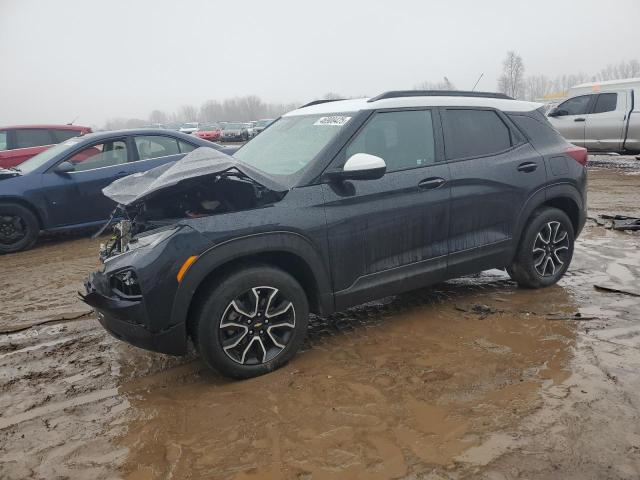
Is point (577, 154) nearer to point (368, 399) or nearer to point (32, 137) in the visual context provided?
point (368, 399)

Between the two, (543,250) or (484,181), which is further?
(543,250)

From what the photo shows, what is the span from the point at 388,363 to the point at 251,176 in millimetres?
1572

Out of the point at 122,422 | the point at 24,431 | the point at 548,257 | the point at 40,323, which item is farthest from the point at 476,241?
the point at 40,323

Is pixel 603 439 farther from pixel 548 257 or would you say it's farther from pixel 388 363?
pixel 548 257

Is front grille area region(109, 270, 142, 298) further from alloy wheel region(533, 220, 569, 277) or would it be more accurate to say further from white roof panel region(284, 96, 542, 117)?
alloy wheel region(533, 220, 569, 277)

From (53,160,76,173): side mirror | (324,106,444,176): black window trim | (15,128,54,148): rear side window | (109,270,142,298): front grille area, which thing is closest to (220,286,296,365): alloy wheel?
(109,270,142,298): front grille area

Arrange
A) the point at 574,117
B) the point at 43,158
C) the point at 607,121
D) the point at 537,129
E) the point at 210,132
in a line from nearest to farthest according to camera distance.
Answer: the point at 537,129 → the point at 43,158 → the point at 607,121 → the point at 574,117 → the point at 210,132

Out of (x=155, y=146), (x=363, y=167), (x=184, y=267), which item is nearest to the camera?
(x=184, y=267)

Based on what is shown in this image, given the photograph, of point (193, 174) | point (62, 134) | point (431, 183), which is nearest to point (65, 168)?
point (193, 174)

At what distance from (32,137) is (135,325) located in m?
10.2

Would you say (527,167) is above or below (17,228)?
above

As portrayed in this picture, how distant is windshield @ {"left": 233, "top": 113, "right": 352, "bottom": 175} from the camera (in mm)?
3561

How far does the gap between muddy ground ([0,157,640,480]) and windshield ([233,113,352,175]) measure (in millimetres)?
1372

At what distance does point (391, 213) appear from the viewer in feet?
11.6
